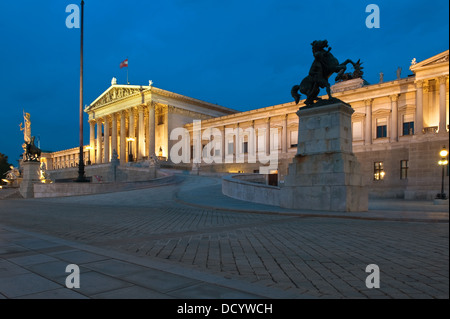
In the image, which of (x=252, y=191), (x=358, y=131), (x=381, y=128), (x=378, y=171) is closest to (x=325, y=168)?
(x=252, y=191)

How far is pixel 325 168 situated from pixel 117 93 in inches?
2629

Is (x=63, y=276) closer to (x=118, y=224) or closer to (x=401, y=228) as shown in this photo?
(x=118, y=224)

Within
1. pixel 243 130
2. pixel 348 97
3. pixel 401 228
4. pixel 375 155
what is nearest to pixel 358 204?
pixel 401 228

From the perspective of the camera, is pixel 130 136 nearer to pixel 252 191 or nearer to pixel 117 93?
pixel 117 93

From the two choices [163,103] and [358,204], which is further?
[163,103]

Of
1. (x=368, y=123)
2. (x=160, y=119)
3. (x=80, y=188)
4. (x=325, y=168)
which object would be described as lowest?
(x=80, y=188)

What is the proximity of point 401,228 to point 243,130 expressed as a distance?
52.2 meters

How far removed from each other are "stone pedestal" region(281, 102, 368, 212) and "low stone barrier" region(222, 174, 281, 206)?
1992 mm

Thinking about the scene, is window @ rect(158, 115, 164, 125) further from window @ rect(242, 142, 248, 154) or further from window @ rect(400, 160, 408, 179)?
window @ rect(400, 160, 408, 179)

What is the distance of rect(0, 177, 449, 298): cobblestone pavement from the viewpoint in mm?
4086

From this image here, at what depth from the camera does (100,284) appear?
13.6ft

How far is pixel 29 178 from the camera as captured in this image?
110ft

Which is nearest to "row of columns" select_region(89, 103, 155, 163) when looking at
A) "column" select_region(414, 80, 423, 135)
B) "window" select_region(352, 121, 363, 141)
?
"window" select_region(352, 121, 363, 141)

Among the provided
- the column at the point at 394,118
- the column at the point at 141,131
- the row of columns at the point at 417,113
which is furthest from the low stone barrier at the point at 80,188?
the column at the point at 141,131
